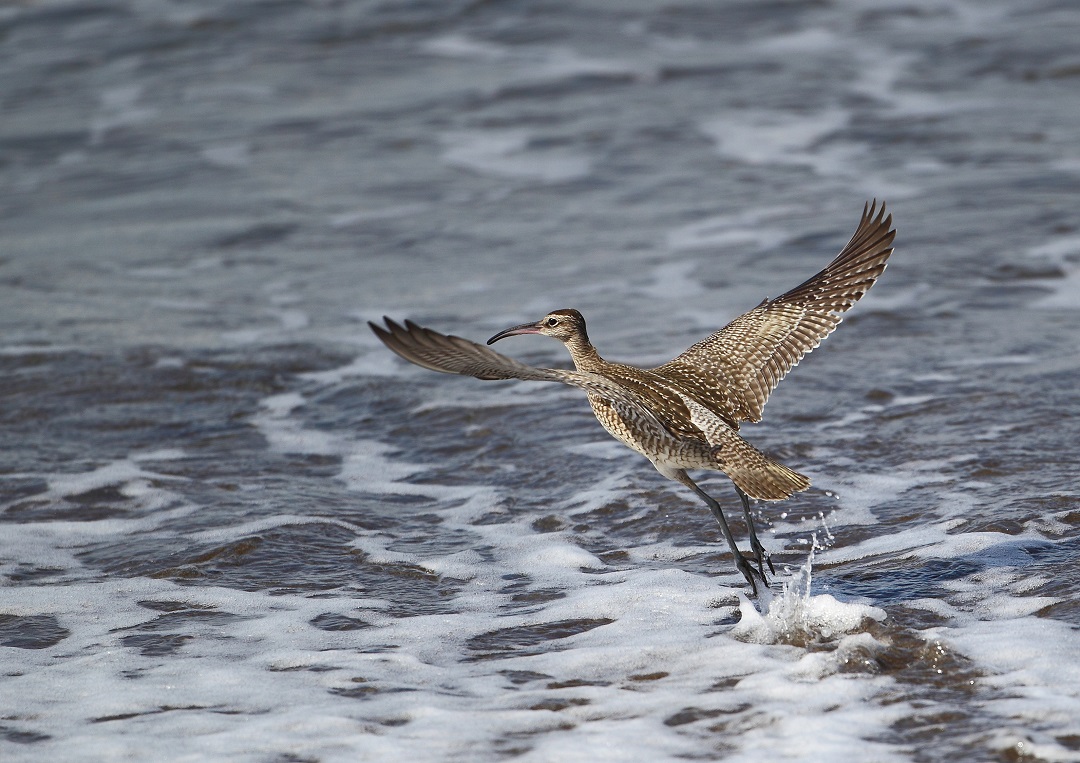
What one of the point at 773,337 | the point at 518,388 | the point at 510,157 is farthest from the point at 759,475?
the point at 510,157

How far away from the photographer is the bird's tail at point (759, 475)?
409cm

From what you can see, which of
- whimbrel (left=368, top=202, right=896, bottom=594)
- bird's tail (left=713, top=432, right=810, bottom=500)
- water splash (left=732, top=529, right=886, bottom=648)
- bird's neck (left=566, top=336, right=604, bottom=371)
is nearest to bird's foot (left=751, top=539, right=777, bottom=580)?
whimbrel (left=368, top=202, right=896, bottom=594)

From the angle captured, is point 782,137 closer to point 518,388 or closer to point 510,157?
point 510,157

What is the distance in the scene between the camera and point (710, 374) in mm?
5219

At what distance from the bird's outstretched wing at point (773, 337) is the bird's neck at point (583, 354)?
0.23 meters

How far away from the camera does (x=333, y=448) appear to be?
6.54m

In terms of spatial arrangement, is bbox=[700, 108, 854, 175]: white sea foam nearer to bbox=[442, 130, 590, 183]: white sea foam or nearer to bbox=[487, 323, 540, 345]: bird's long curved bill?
bbox=[442, 130, 590, 183]: white sea foam

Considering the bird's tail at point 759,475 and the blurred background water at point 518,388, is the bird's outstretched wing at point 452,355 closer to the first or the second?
the bird's tail at point 759,475

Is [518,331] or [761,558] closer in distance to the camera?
[761,558]

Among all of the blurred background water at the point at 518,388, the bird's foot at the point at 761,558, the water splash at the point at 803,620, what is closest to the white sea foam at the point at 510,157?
the blurred background water at the point at 518,388

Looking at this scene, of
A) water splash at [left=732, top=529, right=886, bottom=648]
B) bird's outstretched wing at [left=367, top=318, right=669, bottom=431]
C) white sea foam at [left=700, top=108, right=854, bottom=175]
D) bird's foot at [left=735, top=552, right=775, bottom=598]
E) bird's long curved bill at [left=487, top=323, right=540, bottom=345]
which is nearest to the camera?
bird's outstretched wing at [left=367, top=318, right=669, bottom=431]

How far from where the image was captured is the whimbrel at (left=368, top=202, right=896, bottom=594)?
155 inches

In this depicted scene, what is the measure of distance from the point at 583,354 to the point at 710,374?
0.49 metres

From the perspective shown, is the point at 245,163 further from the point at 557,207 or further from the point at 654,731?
the point at 654,731
